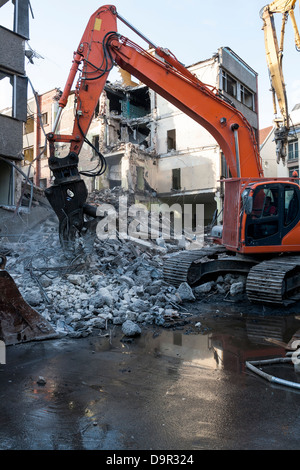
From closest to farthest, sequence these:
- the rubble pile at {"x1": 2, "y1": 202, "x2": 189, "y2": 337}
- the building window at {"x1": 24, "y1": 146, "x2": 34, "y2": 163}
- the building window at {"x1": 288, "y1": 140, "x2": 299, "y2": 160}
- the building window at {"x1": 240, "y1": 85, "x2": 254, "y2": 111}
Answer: the rubble pile at {"x1": 2, "y1": 202, "x2": 189, "y2": 337}, the building window at {"x1": 240, "y1": 85, "x2": 254, "y2": 111}, the building window at {"x1": 24, "y1": 146, "x2": 34, "y2": 163}, the building window at {"x1": 288, "y1": 140, "x2": 299, "y2": 160}

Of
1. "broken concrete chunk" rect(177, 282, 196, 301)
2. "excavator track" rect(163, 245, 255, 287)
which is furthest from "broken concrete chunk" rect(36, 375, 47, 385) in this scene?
"excavator track" rect(163, 245, 255, 287)

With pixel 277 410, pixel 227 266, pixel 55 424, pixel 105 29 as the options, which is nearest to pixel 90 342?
pixel 55 424

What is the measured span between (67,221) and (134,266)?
2.15m

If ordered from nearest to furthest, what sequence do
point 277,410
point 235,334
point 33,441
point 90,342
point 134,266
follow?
point 33,441 → point 277,410 → point 90,342 → point 235,334 → point 134,266

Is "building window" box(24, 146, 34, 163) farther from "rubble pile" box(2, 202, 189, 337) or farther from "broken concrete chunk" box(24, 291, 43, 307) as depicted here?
"broken concrete chunk" box(24, 291, 43, 307)

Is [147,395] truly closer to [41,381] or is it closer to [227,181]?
[41,381]

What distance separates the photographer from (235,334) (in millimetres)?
5406

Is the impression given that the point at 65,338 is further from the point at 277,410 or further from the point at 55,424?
the point at 277,410

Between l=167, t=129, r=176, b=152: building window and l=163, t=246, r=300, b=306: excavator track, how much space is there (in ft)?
60.7

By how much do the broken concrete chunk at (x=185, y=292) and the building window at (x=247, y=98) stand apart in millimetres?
21502

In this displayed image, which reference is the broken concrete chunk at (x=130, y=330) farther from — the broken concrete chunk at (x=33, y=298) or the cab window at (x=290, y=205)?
the cab window at (x=290, y=205)

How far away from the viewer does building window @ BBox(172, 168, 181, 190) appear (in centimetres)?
2511

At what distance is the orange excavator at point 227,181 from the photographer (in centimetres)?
717

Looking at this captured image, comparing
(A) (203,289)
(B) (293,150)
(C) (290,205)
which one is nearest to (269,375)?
(A) (203,289)
